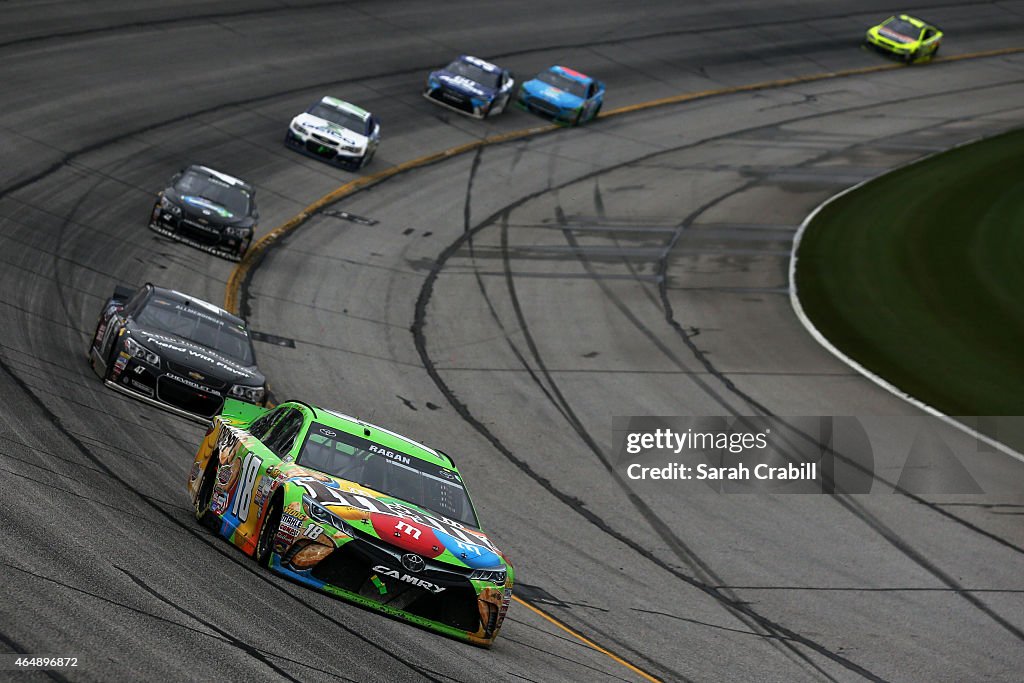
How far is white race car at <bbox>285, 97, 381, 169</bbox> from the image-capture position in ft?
111

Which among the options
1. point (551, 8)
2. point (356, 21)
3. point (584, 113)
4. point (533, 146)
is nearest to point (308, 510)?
point (533, 146)

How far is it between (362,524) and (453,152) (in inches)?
1067

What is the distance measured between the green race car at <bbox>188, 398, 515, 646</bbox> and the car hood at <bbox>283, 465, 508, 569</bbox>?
1 centimetres

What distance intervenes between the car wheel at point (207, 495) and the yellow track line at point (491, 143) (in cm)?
317

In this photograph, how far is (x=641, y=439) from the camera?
20875 mm

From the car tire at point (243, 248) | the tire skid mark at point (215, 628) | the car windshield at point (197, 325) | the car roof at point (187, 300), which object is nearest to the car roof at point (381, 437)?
the tire skid mark at point (215, 628)

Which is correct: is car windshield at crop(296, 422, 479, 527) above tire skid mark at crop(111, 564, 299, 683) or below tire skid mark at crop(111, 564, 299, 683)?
below

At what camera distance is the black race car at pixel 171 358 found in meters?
17.0

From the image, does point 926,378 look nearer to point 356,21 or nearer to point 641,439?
point 641,439

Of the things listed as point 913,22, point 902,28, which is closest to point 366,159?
point 902,28

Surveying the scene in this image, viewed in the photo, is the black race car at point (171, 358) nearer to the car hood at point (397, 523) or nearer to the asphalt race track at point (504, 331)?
the asphalt race track at point (504, 331)

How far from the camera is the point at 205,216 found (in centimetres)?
2622

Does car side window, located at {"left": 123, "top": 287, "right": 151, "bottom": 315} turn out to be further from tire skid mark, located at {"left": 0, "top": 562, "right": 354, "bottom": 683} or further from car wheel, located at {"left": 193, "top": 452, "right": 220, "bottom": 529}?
tire skid mark, located at {"left": 0, "top": 562, "right": 354, "bottom": 683}

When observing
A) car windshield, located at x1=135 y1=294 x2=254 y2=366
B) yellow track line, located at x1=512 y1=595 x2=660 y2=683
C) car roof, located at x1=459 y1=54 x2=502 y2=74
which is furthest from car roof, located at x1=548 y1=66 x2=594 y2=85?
yellow track line, located at x1=512 y1=595 x2=660 y2=683
